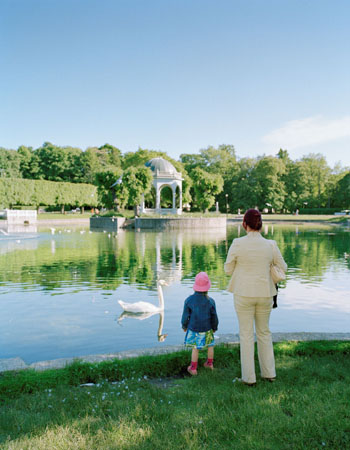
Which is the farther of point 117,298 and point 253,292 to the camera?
point 117,298

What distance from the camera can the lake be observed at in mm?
6848

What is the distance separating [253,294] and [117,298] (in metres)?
6.36

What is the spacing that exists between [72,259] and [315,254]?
1127 cm

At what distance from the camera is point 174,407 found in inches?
142

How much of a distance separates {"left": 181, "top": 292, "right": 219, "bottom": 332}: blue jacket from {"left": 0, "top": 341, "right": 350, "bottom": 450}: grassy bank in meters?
0.47

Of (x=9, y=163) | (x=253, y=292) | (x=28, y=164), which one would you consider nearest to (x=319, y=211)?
(x=28, y=164)

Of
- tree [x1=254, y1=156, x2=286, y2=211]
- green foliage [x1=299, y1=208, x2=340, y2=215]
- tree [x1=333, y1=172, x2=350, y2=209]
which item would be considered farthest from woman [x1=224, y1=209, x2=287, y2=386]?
green foliage [x1=299, y1=208, x2=340, y2=215]

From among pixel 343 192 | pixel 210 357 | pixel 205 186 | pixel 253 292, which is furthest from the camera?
pixel 343 192

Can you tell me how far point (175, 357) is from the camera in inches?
193

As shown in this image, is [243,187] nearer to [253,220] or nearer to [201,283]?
[201,283]

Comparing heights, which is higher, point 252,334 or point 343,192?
point 343,192

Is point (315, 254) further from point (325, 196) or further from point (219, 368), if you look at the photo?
point (325, 196)

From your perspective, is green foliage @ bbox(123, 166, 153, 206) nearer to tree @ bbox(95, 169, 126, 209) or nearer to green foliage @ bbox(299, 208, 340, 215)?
tree @ bbox(95, 169, 126, 209)

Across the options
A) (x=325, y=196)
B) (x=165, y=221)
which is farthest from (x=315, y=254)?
→ (x=325, y=196)
